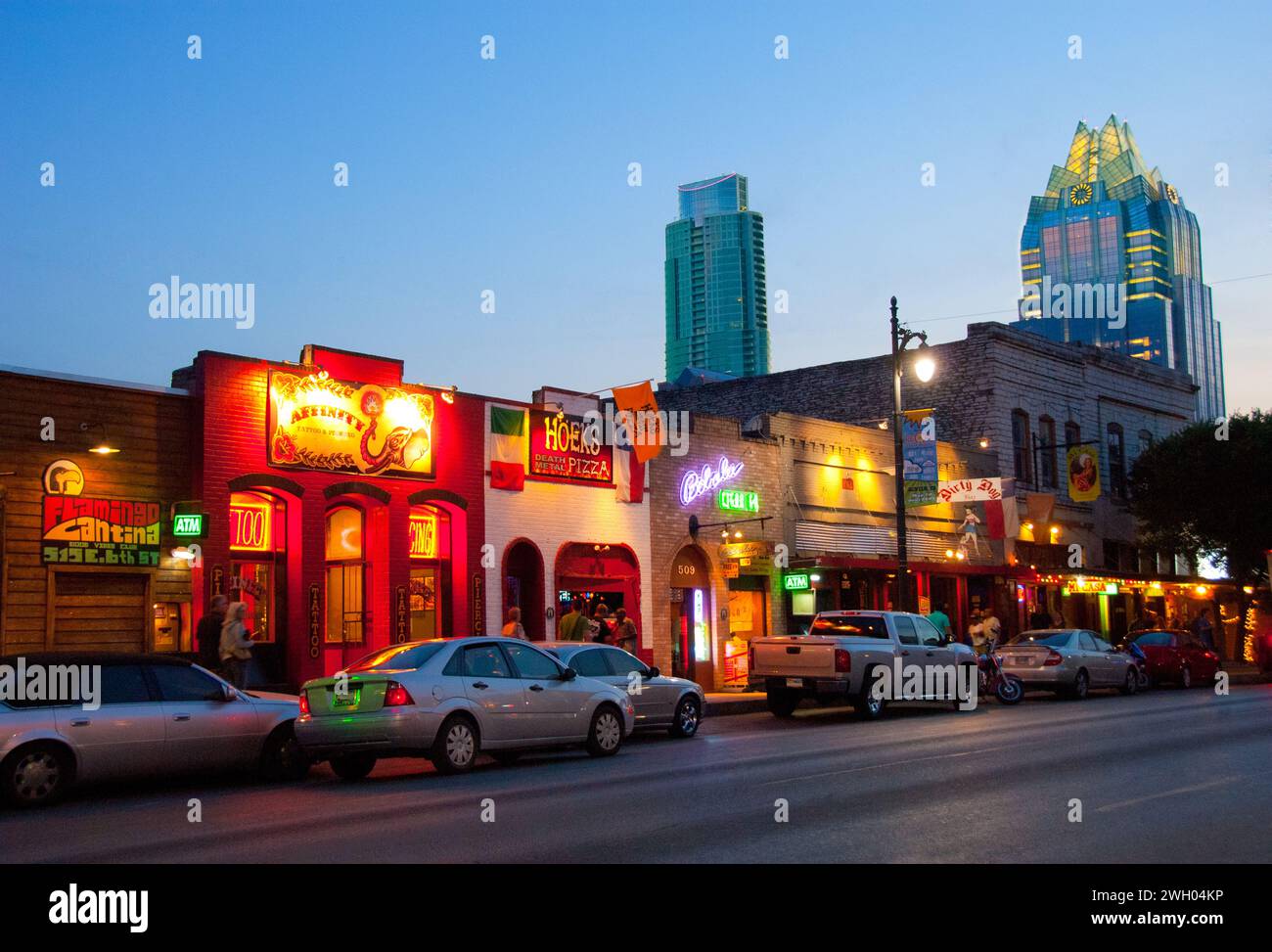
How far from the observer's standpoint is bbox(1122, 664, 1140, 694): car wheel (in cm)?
2973

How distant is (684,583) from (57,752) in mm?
18194

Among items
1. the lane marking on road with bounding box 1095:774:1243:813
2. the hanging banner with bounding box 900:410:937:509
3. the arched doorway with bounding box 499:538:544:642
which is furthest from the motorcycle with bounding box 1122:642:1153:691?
the lane marking on road with bounding box 1095:774:1243:813

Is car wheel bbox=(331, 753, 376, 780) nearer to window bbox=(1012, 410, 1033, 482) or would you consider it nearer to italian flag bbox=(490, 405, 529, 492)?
italian flag bbox=(490, 405, 529, 492)

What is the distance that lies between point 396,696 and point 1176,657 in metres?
24.1

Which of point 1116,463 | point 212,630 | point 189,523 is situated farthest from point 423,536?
point 1116,463

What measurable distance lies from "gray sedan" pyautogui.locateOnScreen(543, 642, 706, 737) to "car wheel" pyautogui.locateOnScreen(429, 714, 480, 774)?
11.1ft

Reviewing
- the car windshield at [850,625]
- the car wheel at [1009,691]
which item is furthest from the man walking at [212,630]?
the car wheel at [1009,691]

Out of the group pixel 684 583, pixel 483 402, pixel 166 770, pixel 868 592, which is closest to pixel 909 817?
pixel 166 770

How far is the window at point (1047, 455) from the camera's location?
4491 centimetres

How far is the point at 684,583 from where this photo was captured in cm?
2950

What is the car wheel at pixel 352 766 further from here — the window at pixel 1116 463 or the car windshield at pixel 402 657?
the window at pixel 1116 463
